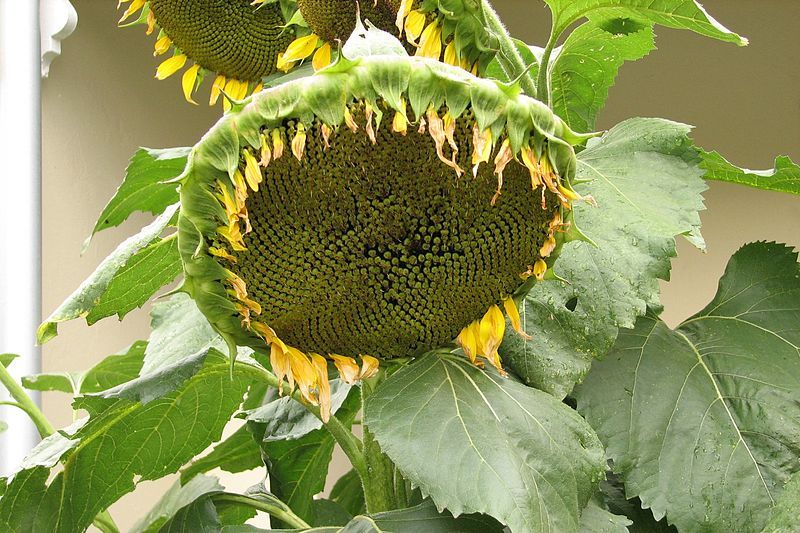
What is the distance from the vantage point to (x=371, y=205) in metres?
0.41

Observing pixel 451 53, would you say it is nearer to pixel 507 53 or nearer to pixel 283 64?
pixel 507 53

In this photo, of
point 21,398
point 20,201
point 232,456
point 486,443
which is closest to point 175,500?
point 232,456

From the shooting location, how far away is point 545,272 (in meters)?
0.45

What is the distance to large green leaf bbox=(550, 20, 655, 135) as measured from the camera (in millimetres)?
654

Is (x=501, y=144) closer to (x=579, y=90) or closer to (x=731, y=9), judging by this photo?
(x=579, y=90)

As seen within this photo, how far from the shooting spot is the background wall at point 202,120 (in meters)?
1.59

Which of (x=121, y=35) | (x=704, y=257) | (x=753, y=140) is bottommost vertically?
(x=704, y=257)

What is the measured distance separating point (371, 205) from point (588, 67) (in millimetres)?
328

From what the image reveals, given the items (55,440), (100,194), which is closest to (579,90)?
(55,440)

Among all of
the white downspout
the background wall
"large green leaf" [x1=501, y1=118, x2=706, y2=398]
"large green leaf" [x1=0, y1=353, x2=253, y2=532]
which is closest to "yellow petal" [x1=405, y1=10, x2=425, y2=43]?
"large green leaf" [x1=501, y1=118, x2=706, y2=398]

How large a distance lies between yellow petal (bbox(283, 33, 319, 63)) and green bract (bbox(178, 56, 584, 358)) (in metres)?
0.28

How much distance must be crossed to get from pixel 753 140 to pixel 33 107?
1.57 m

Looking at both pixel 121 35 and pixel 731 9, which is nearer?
pixel 121 35

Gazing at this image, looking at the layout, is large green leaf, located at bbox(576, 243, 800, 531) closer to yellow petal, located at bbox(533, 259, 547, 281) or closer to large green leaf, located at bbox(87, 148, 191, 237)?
yellow petal, located at bbox(533, 259, 547, 281)
